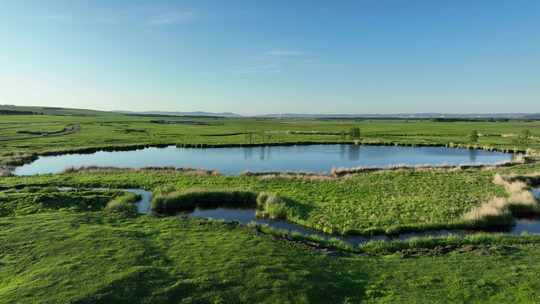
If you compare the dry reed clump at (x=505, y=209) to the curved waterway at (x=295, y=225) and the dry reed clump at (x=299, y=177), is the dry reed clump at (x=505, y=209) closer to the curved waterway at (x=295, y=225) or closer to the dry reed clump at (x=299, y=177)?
the curved waterway at (x=295, y=225)

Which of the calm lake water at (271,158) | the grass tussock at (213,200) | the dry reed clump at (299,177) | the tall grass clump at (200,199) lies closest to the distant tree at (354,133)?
the calm lake water at (271,158)

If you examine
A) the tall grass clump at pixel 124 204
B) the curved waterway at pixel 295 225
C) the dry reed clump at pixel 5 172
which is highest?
the dry reed clump at pixel 5 172

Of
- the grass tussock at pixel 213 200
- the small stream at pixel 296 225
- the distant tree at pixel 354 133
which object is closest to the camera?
the small stream at pixel 296 225

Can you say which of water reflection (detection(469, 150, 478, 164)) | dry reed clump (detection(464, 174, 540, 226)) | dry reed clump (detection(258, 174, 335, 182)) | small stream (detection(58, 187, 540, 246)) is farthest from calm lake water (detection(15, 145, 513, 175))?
dry reed clump (detection(464, 174, 540, 226))

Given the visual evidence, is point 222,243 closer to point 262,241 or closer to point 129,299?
point 262,241

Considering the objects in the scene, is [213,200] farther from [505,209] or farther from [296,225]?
[505,209]

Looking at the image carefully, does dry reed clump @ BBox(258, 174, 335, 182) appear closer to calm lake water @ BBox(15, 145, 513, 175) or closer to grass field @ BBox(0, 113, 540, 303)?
grass field @ BBox(0, 113, 540, 303)

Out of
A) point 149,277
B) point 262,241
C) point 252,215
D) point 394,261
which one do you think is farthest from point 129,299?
point 252,215

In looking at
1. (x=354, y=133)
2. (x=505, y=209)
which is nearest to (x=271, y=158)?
(x=354, y=133)
